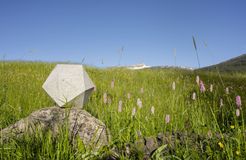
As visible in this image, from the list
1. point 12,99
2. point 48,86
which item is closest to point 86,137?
point 48,86

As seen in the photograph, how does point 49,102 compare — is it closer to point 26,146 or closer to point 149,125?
point 149,125

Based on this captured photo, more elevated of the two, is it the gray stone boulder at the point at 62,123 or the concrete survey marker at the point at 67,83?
the concrete survey marker at the point at 67,83

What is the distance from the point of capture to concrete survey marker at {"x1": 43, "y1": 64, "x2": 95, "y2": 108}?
473 cm

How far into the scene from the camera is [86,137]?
153 inches

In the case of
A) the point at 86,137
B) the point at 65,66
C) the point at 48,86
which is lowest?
the point at 86,137

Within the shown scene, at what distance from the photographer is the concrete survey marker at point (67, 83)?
4.73 m

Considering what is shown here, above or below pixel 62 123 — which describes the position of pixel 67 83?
above

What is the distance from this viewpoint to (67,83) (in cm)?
472

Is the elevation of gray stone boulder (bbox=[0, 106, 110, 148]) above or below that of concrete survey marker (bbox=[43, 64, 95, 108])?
below

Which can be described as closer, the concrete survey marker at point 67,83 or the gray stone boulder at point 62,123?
the gray stone boulder at point 62,123

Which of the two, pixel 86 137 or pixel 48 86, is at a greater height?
pixel 48 86

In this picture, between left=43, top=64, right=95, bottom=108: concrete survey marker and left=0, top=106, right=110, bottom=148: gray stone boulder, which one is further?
left=43, top=64, right=95, bottom=108: concrete survey marker

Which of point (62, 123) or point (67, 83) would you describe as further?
point (67, 83)

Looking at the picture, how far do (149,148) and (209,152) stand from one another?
571mm
